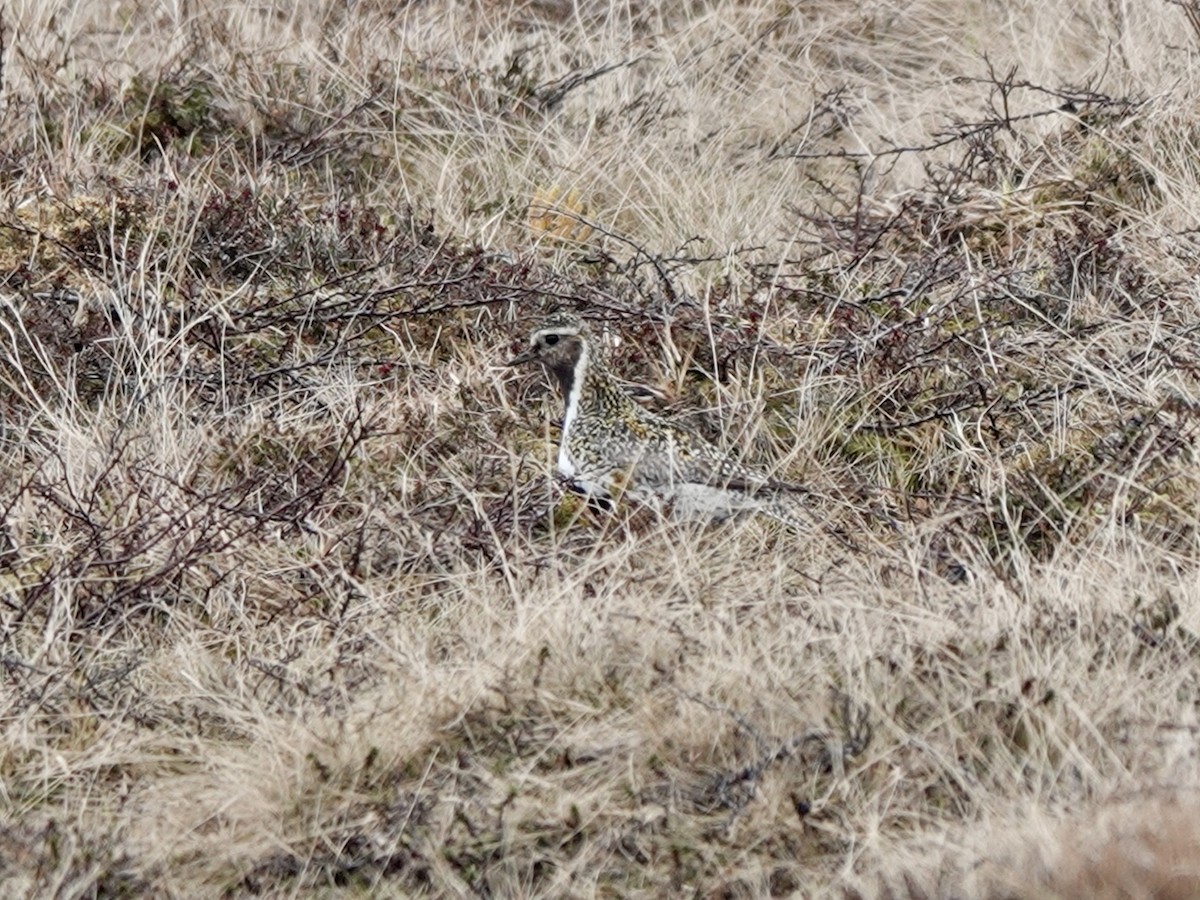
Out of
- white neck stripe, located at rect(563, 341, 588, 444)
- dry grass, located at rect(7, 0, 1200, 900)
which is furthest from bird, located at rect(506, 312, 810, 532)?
dry grass, located at rect(7, 0, 1200, 900)

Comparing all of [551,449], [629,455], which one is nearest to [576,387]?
[551,449]

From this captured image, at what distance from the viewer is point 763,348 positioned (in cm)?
631

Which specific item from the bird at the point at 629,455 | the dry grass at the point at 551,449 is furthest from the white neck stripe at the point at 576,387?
the dry grass at the point at 551,449

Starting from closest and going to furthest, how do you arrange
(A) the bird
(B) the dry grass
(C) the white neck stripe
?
(B) the dry grass → (A) the bird → (C) the white neck stripe

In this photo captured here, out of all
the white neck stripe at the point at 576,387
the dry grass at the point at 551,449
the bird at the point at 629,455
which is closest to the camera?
the dry grass at the point at 551,449

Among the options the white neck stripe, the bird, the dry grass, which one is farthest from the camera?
the white neck stripe

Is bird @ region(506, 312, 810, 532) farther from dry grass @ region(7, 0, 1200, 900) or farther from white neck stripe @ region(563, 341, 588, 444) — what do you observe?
dry grass @ region(7, 0, 1200, 900)

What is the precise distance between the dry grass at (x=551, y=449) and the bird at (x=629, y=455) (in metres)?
0.11

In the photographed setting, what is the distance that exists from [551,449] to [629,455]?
0.40 meters

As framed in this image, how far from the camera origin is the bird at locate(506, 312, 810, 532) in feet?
18.4

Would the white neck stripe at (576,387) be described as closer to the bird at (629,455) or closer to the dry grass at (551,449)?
the bird at (629,455)

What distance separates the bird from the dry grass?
11cm

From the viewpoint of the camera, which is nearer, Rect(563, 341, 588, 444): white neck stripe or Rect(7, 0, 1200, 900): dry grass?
Rect(7, 0, 1200, 900): dry grass

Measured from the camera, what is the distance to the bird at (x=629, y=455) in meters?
5.62
